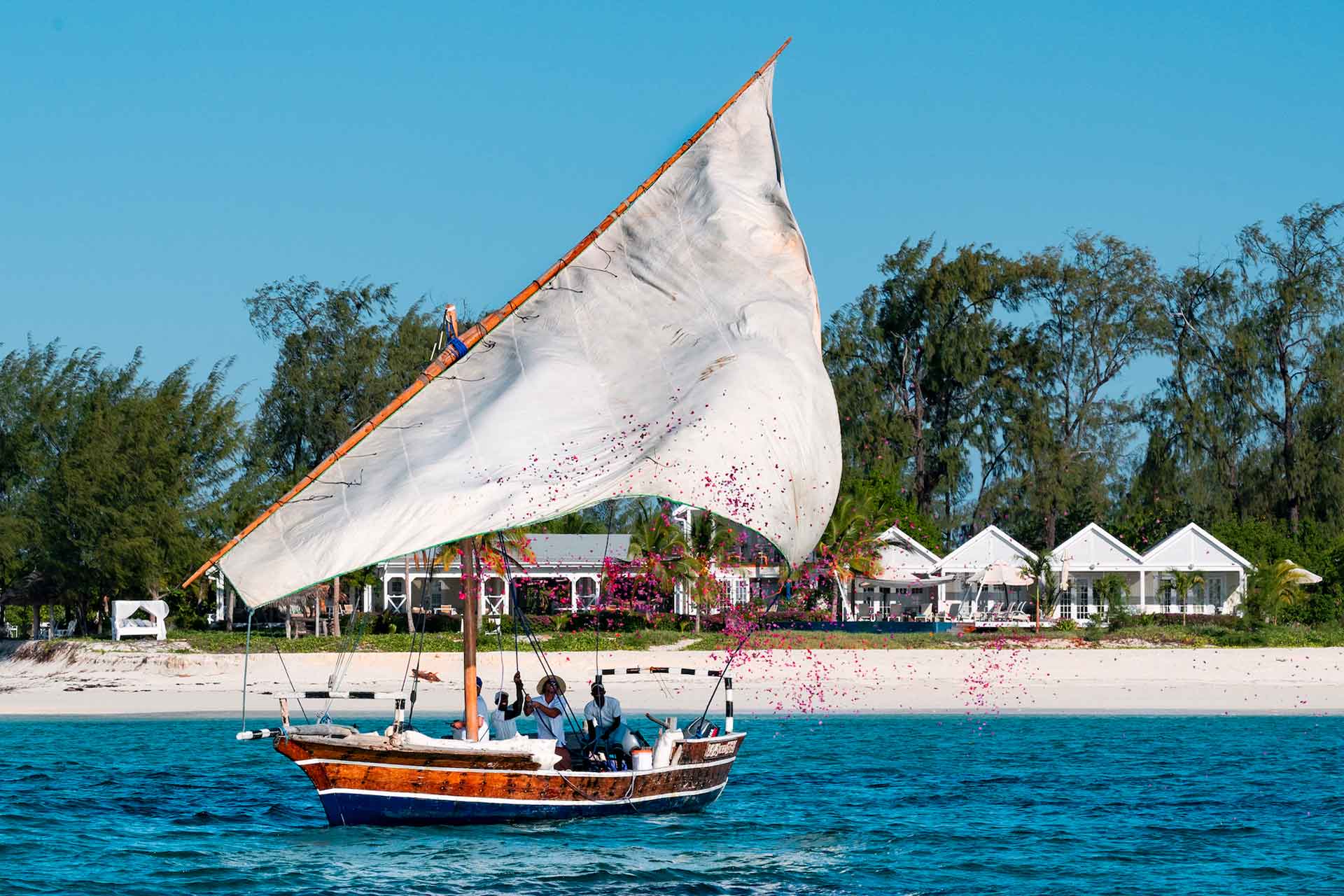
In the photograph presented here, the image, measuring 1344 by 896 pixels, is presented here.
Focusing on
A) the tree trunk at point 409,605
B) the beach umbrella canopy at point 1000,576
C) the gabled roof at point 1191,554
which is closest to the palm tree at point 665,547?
the tree trunk at point 409,605

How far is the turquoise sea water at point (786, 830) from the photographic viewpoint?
1842 cm

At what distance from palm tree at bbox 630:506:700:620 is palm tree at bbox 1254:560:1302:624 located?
743 inches

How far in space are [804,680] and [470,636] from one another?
73.2 feet

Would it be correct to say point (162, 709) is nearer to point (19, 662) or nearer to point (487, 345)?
point (19, 662)

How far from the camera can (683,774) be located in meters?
21.4

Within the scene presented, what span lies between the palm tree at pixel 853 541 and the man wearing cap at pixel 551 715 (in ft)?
100.0

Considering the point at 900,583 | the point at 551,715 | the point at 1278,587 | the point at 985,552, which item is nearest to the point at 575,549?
the point at 900,583

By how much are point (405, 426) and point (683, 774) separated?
20.9 ft

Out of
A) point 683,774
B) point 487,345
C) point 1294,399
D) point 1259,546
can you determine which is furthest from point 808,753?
point 1294,399

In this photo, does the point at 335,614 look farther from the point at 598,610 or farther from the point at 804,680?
the point at 598,610

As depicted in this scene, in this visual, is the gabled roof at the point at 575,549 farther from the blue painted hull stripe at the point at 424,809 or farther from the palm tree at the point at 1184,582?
the blue painted hull stripe at the point at 424,809

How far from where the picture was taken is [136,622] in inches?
1843

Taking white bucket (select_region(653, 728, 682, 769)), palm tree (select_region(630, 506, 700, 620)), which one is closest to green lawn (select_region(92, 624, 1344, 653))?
palm tree (select_region(630, 506, 700, 620))

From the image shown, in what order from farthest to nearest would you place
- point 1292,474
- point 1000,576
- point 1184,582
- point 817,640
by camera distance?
point 1292,474 → point 1000,576 → point 1184,582 → point 817,640
